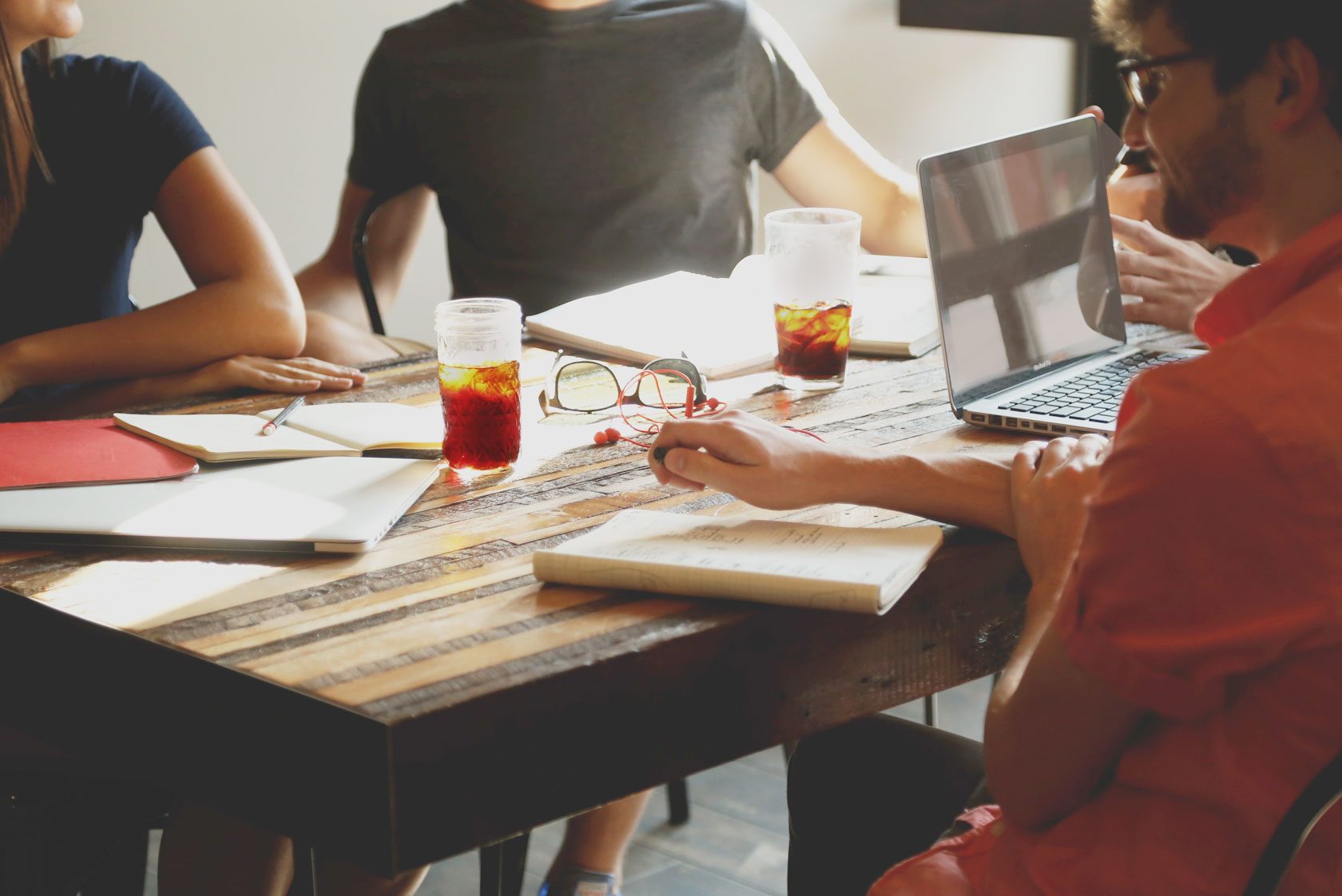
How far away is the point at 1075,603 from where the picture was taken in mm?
694

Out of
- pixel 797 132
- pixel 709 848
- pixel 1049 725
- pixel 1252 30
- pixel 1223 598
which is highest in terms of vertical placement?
pixel 1252 30

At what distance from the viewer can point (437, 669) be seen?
0.76m

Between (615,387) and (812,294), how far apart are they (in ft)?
0.79

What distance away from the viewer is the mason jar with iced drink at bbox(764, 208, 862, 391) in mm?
1369

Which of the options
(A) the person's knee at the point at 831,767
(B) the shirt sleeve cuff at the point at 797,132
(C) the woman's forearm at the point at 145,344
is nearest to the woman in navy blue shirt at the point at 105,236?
(C) the woman's forearm at the point at 145,344

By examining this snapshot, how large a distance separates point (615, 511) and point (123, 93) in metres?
1.12

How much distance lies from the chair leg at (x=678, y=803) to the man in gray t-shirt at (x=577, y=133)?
2.77 ft

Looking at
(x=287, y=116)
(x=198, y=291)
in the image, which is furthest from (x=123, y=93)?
(x=287, y=116)

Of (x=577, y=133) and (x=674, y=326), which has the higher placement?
(x=577, y=133)

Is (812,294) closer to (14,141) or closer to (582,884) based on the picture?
(582,884)

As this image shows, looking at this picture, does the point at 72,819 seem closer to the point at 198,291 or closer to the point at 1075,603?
the point at 198,291

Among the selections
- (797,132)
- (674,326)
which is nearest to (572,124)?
(797,132)

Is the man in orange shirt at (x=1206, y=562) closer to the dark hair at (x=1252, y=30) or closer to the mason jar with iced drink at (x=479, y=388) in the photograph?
the dark hair at (x=1252, y=30)

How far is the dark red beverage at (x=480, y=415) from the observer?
1135 millimetres
